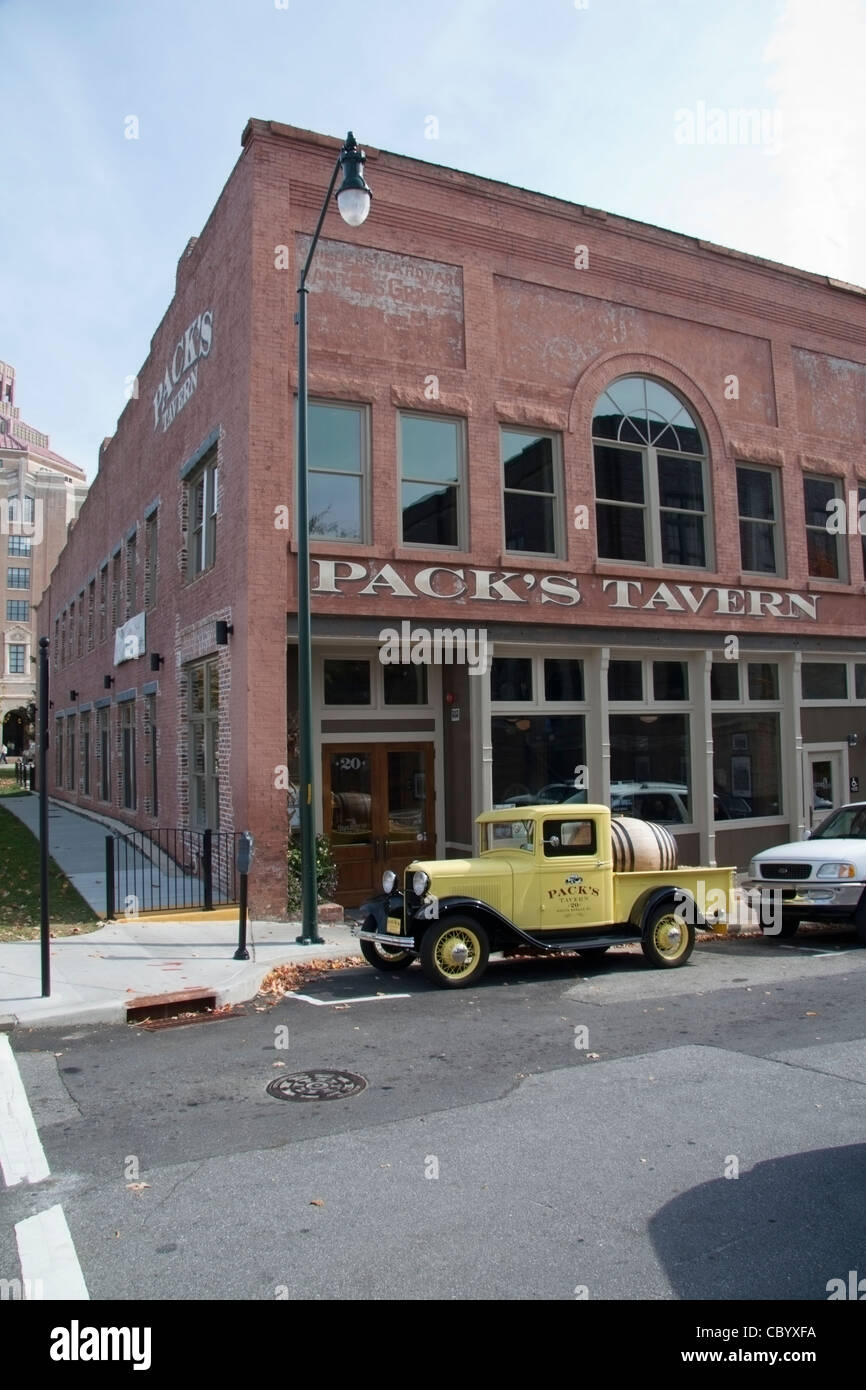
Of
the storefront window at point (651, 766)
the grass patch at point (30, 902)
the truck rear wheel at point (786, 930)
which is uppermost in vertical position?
the storefront window at point (651, 766)

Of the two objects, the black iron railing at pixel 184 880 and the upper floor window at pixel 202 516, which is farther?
the upper floor window at pixel 202 516

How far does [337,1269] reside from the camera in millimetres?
4000

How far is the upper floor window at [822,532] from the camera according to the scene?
18953 mm

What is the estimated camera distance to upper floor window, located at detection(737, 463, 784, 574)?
1795 cm

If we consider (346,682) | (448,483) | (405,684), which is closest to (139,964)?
(346,682)

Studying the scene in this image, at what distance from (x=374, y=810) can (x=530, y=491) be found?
5.37 meters

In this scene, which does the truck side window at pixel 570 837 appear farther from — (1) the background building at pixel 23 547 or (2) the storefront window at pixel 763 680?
(1) the background building at pixel 23 547

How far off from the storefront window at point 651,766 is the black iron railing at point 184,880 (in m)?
6.13

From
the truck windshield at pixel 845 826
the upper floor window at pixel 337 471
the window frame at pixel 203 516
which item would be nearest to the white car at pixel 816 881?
the truck windshield at pixel 845 826

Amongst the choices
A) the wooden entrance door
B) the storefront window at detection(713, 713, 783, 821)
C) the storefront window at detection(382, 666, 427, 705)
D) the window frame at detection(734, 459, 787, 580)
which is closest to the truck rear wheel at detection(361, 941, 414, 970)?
the wooden entrance door

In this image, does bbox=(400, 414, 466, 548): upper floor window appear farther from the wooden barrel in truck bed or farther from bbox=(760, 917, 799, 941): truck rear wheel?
bbox=(760, 917, 799, 941): truck rear wheel

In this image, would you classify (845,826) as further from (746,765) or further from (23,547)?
(23,547)

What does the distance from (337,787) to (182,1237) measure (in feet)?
35.8

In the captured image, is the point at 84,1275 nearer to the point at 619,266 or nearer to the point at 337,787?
the point at 337,787
